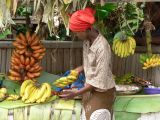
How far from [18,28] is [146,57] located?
1739 millimetres

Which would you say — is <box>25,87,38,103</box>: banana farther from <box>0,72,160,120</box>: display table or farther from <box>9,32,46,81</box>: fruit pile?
<box>9,32,46,81</box>: fruit pile

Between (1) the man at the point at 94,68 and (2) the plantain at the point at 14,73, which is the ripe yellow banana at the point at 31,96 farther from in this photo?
(1) the man at the point at 94,68

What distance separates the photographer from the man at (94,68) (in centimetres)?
333

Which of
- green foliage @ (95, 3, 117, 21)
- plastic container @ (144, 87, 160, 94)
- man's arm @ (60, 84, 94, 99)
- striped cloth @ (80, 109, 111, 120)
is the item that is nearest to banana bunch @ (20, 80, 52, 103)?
man's arm @ (60, 84, 94, 99)

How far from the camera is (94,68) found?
3439 millimetres

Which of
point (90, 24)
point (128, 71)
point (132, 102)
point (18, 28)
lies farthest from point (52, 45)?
point (90, 24)

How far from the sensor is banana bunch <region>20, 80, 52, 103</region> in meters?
4.21

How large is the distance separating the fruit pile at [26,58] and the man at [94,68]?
1.13 m

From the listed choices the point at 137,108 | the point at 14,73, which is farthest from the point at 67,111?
the point at 14,73

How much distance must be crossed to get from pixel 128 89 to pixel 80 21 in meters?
1.67

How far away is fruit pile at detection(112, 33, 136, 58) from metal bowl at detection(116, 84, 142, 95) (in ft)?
1.35

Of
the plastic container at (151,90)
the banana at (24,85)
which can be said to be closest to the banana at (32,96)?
the banana at (24,85)

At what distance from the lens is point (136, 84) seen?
16.4 ft

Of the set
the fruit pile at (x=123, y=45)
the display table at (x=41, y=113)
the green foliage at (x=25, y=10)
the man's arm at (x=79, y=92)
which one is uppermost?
the green foliage at (x=25, y=10)
